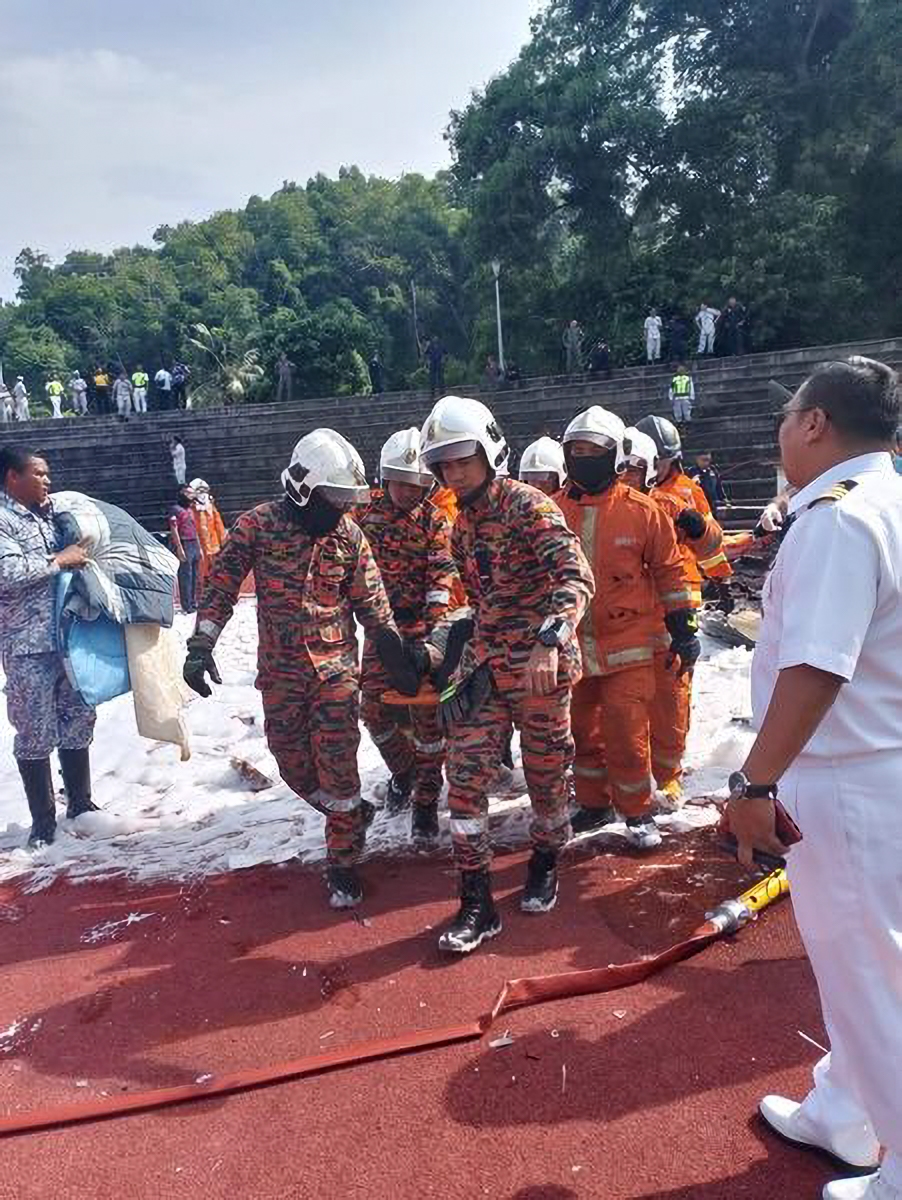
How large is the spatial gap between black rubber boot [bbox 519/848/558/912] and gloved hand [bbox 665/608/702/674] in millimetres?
1205

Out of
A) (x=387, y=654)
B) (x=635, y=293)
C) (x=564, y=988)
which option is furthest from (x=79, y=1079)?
(x=635, y=293)

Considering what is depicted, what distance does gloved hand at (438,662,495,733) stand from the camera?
11.6ft

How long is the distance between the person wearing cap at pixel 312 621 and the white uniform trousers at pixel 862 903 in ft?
7.96

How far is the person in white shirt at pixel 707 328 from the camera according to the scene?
20.4 metres

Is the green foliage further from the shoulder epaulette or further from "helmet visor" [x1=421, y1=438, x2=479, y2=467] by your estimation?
the shoulder epaulette

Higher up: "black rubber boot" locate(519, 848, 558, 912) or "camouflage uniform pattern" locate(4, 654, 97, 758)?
"camouflage uniform pattern" locate(4, 654, 97, 758)

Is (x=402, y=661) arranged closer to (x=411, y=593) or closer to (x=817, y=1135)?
(x=411, y=593)

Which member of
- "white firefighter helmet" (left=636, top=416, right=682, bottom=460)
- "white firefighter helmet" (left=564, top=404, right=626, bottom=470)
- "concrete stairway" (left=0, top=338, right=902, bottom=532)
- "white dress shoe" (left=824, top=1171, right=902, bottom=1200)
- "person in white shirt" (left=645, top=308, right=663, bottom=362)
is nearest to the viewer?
"white dress shoe" (left=824, top=1171, right=902, bottom=1200)

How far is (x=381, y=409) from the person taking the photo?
2192 centimetres

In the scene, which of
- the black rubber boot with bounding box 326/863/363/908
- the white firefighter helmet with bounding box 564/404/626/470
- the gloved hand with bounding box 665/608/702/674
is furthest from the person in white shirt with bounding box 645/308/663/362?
the black rubber boot with bounding box 326/863/363/908

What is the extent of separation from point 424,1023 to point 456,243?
49.6 metres

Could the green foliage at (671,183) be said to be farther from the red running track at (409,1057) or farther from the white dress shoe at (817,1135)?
the white dress shoe at (817,1135)

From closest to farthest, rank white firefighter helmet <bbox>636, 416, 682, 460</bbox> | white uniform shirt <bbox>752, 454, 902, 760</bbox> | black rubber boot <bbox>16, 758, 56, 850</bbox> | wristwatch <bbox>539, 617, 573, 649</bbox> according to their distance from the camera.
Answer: white uniform shirt <bbox>752, 454, 902, 760</bbox> < wristwatch <bbox>539, 617, 573, 649</bbox> < black rubber boot <bbox>16, 758, 56, 850</bbox> < white firefighter helmet <bbox>636, 416, 682, 460</bbox>

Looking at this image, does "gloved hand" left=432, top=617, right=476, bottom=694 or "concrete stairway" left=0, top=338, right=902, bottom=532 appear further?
"concrete stairway" left=0, top=338, right=902, bottom=532
